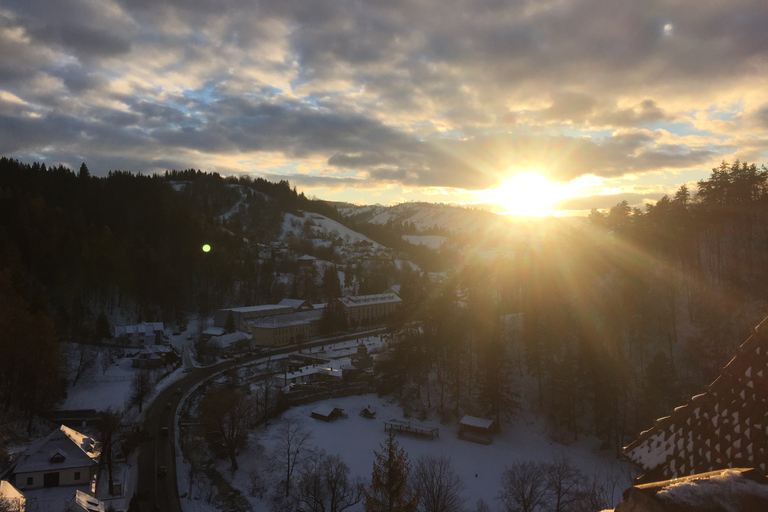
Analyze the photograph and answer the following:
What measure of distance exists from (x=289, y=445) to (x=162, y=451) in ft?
28.8

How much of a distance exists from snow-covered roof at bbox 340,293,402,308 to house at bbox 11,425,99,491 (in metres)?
49.5

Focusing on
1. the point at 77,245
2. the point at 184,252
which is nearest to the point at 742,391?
the point at 77,245

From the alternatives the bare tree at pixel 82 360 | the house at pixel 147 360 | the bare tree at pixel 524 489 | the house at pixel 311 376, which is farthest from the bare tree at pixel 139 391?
the bare tree at pixel 524 489

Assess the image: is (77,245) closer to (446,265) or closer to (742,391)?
(742,391)

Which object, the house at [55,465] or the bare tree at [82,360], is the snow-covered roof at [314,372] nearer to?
the bare tree at [82,360]

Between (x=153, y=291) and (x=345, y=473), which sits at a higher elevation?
(x=153, y=291)

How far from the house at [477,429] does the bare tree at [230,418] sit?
16062 mm

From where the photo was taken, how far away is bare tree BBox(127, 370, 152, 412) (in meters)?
38.5

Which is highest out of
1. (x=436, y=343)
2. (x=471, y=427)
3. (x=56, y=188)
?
(x=56, y=188)

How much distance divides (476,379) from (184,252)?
5597cm

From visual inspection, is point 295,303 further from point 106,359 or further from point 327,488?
point 327,488

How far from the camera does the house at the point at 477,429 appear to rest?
33656 mm

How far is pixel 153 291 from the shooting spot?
65688mm

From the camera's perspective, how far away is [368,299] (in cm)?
7956
